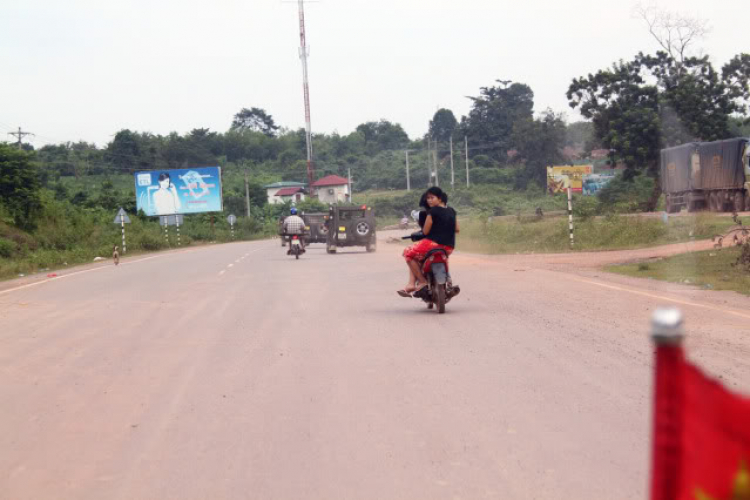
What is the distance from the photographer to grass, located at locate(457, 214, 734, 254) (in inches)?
1083

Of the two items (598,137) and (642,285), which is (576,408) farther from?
(598,137)

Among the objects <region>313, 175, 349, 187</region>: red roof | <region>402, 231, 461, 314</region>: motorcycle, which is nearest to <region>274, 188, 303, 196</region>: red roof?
<region>313, 175, 349, 187</region>: red roof

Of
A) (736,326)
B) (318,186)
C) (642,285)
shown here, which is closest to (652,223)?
(642,285)

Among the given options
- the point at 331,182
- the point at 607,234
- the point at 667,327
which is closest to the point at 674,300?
the point at 667,327

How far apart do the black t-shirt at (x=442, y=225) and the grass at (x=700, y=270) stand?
4.93 metres

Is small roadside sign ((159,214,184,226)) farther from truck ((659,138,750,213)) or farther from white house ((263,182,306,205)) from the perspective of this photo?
white house ((263,182,306,205))

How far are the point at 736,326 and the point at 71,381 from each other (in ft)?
23.5

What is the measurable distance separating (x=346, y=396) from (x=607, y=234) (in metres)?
23.4

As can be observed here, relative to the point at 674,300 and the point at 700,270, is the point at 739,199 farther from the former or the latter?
the point at 674,300

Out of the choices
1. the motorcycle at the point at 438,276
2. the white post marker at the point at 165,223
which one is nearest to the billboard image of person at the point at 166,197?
the white post marker at the point at 165,223

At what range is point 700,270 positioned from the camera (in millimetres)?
18031

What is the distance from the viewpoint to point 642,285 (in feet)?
52.0

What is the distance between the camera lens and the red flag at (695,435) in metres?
1.46

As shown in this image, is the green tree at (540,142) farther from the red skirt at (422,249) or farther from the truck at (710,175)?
the red skirt at (422,249)
